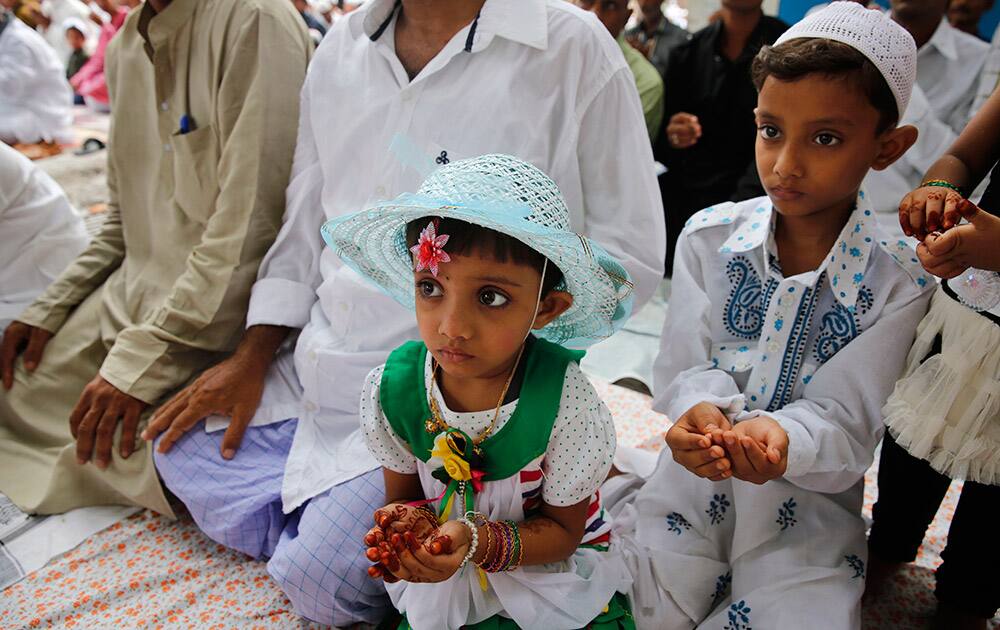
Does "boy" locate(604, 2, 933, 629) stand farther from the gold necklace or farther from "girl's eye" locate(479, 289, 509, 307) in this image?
"girl's eye" locate(479, 289, 509, 307)

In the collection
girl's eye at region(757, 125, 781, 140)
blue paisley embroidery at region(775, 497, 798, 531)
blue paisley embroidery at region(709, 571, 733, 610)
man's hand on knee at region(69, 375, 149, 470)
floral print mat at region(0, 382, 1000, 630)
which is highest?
girl's eye at region(757, 125, 781, 140)

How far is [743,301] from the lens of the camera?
1.46 metres

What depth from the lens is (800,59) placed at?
4.06ft

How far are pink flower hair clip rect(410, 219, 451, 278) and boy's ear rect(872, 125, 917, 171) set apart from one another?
2.70 ft

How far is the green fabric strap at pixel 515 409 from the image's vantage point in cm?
117

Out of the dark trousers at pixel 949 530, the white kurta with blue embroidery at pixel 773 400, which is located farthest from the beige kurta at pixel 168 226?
the dark trousers at pixel 949 530

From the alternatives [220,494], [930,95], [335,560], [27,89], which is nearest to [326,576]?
[335,560]

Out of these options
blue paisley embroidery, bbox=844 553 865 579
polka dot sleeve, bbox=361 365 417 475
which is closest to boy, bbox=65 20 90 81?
polka dot sleeve, bbox=361 365 417 475

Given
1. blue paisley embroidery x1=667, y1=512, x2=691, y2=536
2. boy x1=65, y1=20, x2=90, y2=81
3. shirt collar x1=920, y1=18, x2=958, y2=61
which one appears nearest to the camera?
blue paisley embroidery x1=667, y1=512, x2=691, y2=536

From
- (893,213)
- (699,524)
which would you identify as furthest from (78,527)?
(893,213)

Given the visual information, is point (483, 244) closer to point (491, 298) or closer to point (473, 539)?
point (491, 298)

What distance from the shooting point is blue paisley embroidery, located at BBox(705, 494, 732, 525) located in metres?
1.48

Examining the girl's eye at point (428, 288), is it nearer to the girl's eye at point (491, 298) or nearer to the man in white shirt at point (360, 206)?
the girl's eye at point (491, 298)

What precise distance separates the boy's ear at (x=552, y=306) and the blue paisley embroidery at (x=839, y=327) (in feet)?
1.80
